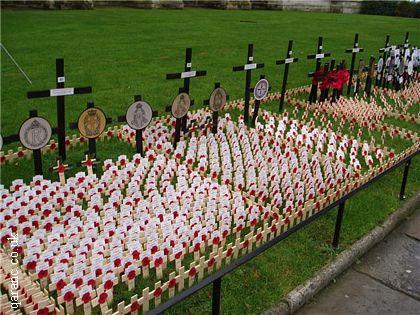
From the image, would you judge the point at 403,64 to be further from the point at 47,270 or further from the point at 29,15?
the point at 29,15

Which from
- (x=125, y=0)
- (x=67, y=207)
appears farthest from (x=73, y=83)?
(x=125, y=0)

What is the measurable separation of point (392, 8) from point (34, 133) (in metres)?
39.2

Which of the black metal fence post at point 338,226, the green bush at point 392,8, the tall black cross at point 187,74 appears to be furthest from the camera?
the green bush at point 392,8

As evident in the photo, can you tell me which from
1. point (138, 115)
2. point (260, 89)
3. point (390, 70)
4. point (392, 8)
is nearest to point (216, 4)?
point (392, 8)

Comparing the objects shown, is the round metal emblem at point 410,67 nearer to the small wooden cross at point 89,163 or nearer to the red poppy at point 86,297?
the small wooden cross at point 89,163

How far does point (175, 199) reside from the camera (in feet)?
19.6

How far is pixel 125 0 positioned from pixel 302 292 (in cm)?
2861

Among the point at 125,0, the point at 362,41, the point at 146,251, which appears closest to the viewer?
the point at 146,251

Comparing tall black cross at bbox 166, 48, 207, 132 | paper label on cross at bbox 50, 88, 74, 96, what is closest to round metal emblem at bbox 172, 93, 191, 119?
tall black cross at bbox 166, 48, 207, 132

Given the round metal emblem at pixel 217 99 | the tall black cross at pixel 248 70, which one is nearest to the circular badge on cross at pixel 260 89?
the tall black cross at pixel 248 70

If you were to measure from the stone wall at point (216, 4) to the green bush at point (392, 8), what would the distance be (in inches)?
32.6

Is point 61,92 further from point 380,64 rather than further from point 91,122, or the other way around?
point 380,64

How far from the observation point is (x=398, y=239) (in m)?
6.25

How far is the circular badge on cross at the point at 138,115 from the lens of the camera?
7.14 m
